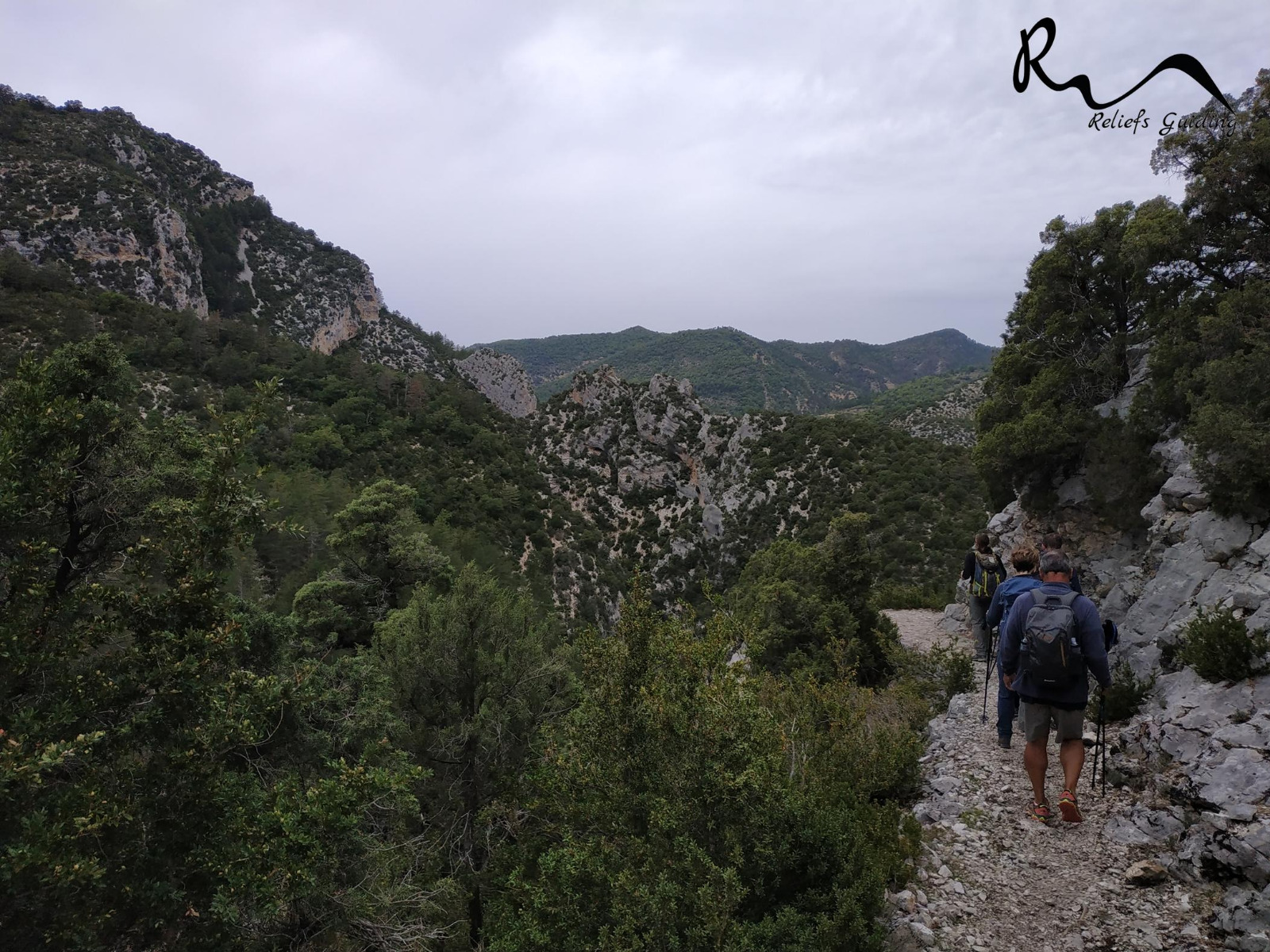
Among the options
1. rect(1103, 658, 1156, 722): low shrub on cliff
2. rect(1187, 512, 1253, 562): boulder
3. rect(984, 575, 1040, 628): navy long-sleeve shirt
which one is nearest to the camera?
rect(984, 575, 1040, 628): navy long-sleeve shirt

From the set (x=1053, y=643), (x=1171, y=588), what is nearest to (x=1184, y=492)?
(x=1171, y=588)

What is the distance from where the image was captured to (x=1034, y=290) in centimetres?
1223

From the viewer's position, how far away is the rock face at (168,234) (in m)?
42.9

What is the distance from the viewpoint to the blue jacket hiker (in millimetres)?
5082

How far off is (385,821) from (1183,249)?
15508mm

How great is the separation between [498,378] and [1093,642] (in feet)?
254

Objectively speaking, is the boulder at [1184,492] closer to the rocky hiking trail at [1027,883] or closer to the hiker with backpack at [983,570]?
the hiker with backpack at [983,570]

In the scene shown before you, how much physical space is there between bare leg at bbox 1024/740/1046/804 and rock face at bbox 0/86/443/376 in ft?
188

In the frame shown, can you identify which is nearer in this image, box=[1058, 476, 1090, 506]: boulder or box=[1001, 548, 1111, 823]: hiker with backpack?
box=[1001, 548, 1111, 823]: hiker with backpack

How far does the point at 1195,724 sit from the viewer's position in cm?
468

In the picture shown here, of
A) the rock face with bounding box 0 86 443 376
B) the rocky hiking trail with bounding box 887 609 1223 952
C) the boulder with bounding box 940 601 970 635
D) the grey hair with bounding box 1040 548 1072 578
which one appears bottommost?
the boulder with bounding box 940 601 970 635

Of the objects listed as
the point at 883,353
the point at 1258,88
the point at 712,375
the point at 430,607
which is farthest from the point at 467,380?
the point at 883,353

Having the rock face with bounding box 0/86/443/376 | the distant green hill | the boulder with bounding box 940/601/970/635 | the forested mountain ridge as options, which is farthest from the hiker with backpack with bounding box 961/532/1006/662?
the distant green hill

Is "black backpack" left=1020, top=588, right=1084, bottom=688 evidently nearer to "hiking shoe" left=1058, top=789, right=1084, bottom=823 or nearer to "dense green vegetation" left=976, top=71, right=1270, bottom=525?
"hiking shoe" left=1058, top=789, right=1084, bottom=823
